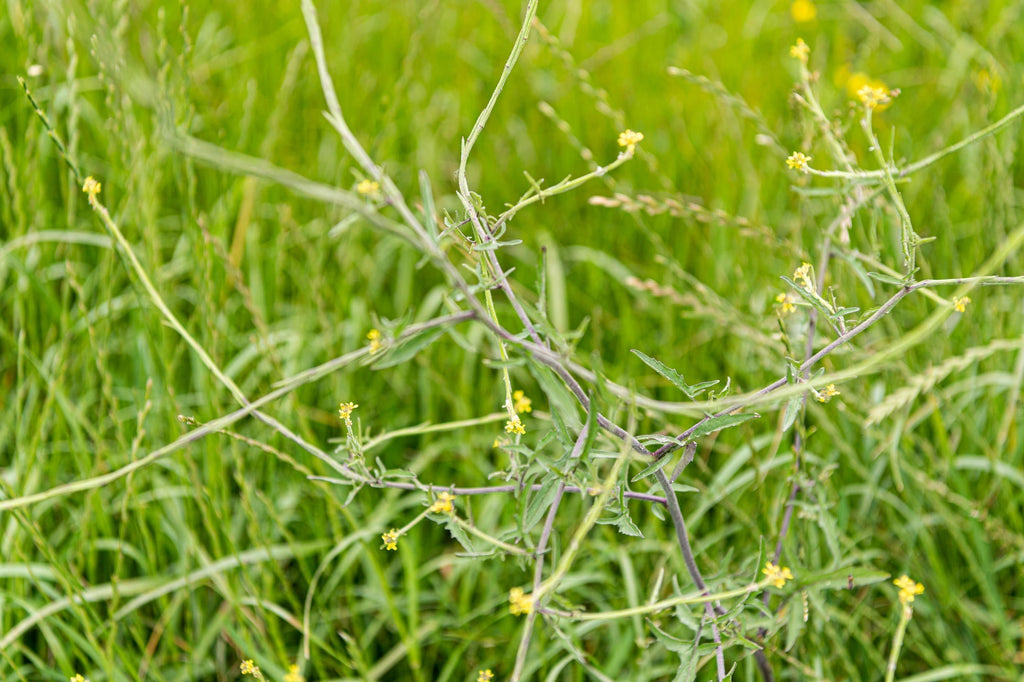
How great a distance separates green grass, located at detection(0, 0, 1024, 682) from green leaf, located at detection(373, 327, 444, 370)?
0.08 ft

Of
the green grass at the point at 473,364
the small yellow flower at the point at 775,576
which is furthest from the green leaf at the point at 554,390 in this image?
the small yellow flower at the point at 775,576

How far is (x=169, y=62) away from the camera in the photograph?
1517mm

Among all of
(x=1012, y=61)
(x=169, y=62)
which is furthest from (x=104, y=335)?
(x=1012, y=61)

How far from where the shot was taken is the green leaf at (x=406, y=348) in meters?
0.70

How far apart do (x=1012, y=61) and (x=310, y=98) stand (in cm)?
203

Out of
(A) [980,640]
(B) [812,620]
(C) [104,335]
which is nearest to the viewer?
(B) [812,620]

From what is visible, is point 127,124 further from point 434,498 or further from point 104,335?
point 434,498

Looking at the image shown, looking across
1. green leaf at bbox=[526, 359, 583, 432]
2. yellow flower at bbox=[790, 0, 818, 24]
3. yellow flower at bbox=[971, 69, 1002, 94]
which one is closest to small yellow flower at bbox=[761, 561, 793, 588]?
green leaf at bbox=[526, 359, 583, 432]

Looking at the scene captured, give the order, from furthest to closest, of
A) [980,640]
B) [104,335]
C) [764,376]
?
1. [764,376]
2. [104,335]
3. [980,640]

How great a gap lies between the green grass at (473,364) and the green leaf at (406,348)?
1.0 inches

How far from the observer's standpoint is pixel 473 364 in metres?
1.93

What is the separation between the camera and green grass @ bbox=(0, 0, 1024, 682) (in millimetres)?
1286

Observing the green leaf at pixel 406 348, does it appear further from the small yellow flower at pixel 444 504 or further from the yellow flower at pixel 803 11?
the yellow flower at pixel 803 11

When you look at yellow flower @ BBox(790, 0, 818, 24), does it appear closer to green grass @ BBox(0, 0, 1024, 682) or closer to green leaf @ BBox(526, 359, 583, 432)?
green grass @ BBox(0, 0, 1024, 682)
